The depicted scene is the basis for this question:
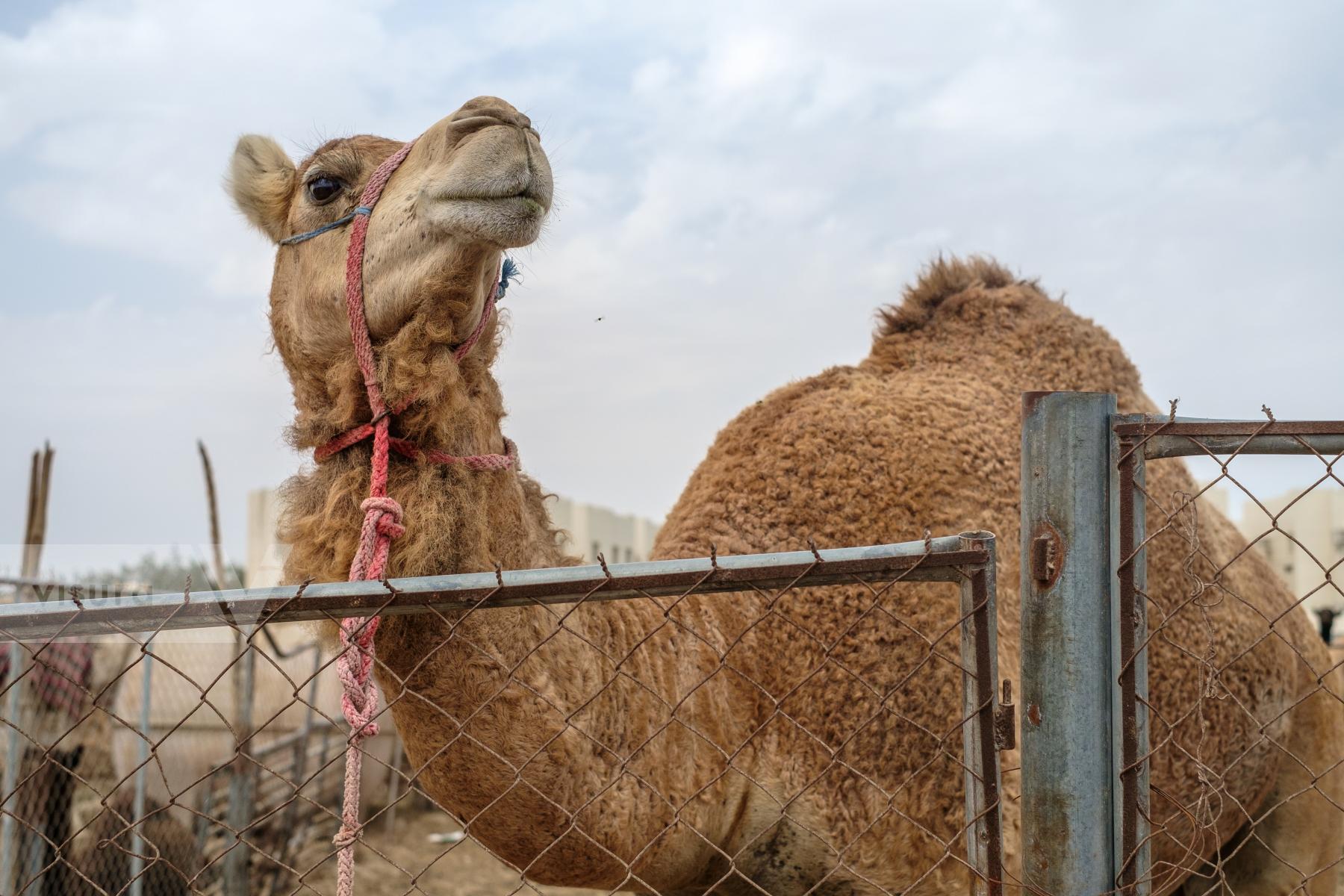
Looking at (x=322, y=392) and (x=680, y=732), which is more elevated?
(x=322, y=392)

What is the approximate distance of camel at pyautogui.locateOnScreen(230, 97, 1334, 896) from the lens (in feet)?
7.51

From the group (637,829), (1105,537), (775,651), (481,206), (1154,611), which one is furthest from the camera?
(1154,611)

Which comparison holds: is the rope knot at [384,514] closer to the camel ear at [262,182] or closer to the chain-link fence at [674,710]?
the chain-link fence at [674,710]

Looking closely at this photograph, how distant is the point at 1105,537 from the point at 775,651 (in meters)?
1.43

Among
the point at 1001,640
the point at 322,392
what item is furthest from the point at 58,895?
the point at 1001,640

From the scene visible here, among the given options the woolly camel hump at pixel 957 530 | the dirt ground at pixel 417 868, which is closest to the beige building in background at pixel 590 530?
the dirt ground at pixel 417 868

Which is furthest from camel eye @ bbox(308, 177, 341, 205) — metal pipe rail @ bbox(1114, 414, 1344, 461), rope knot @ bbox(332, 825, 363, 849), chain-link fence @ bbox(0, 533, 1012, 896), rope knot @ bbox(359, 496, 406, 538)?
metal pipe rail @ bbox(1114, 414, 1344, 461)

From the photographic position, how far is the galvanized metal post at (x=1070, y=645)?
171cm

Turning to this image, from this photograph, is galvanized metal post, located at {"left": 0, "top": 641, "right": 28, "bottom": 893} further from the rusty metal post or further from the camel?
the rusty metal post

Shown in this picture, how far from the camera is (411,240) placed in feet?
7.99

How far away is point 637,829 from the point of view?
2457 mm

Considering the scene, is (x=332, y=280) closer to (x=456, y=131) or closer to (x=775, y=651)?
(x=456, y=131)

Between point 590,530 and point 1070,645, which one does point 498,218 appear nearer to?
→ point 1070,645

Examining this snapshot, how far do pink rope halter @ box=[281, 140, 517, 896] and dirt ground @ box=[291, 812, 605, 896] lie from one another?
4494 millimetres
